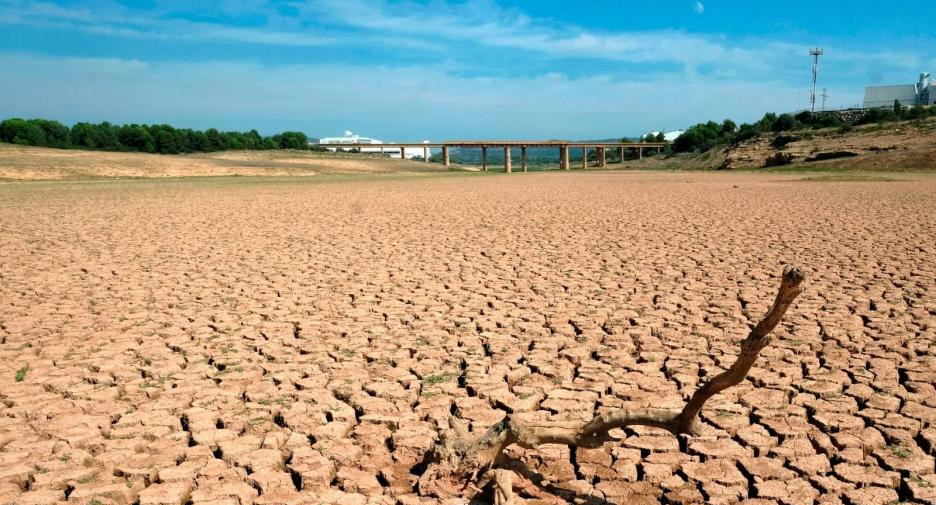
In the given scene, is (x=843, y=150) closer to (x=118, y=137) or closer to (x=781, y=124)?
(x=781, y=124)

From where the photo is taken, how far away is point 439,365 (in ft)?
15.7

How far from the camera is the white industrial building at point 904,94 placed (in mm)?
98125

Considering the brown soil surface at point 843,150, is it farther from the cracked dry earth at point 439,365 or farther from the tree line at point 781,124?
the cracked dry earth at point 439,365

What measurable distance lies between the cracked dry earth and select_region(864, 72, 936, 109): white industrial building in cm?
10727

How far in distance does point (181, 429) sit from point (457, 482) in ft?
5.47

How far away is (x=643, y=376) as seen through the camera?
4539 mm

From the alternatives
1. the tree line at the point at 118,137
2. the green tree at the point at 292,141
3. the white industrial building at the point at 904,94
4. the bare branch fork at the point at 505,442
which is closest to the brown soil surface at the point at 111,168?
the tree line at the point at 118,137

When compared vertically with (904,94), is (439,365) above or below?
below

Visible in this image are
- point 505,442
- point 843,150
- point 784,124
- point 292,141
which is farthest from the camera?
point 292,141

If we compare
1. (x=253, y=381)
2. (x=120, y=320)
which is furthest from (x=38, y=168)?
(x=253, y=381)

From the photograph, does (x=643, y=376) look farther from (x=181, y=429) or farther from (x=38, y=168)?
(x=38, y=168)

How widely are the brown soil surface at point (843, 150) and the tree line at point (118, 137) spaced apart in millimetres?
51668

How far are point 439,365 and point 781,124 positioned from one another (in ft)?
212

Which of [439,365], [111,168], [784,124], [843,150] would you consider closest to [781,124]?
[784,124]
